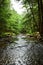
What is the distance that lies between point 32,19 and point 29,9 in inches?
61.8

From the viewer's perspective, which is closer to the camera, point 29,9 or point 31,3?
point 31,3

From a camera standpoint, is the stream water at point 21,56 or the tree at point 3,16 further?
the tree at point 3,16

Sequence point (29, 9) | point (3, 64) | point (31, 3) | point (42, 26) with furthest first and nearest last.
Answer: point (29, 9) < point (31, 3) < point (42, 26) < point (3, 64)

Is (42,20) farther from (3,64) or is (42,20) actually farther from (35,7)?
(3,64)

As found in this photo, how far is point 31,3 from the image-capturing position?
19.1 meters

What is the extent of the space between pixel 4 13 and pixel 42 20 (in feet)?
20.4

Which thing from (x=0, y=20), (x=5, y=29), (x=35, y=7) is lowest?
(x=5, y=29)

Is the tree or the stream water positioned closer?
the stream water

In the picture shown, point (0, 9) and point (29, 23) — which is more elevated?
point (0, 9)

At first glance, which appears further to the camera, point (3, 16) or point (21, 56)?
point (3, 16)

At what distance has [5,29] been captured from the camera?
68.1ft

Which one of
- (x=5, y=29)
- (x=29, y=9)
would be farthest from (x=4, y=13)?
(x=29, y=9)

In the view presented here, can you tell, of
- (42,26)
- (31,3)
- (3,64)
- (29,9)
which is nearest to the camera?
(3,64)

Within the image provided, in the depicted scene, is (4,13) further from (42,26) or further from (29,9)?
(42,26)
